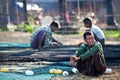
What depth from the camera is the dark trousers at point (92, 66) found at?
7.90 metres

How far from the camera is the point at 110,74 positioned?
8.52 metres

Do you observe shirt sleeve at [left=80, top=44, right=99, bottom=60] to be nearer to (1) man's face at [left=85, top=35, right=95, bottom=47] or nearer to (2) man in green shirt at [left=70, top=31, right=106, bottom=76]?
(2) man in green shirt at [left=70, top=31, right=106, bottom=76]

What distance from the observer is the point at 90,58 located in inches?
314

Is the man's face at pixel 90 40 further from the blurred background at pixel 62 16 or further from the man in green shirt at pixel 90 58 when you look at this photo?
the blurred background at pixel 62 16

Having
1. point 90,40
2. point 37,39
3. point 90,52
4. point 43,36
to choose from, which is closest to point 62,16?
point 37,39

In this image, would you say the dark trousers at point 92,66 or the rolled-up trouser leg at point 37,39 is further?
the rolled-up trouser leg at point 37,39

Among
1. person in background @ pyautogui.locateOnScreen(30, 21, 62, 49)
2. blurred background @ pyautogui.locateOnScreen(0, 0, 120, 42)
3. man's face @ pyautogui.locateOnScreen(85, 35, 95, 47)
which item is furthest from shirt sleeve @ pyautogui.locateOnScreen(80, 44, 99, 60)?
blurred background @ pyautogui.locateOnScreen(0, 0, 120, 42)

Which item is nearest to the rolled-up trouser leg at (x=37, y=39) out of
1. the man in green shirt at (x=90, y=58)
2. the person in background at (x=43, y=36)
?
the person in background at (x=43, y=36)

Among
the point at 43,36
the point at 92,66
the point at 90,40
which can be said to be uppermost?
the point at 90,40

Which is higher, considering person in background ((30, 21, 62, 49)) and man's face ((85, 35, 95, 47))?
man's face ((85, 35, 95, 47))

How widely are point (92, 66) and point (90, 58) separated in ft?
0.61

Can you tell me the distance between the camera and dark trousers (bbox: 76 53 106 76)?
311 inches

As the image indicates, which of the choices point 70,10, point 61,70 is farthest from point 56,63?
point 70,10

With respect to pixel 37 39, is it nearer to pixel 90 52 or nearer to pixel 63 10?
pixel 90 52
